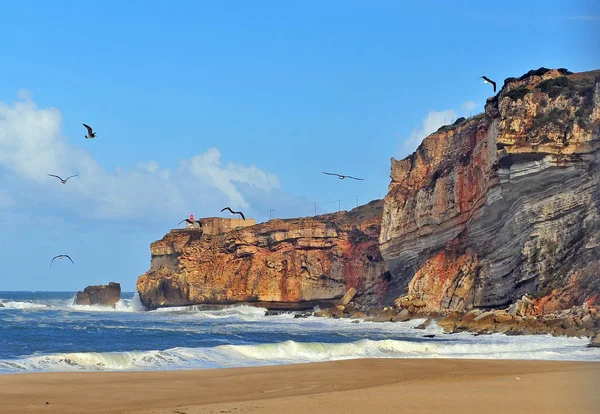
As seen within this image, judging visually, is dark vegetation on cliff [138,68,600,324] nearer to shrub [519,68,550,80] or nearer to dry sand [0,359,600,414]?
shrub [519,68,550,80]

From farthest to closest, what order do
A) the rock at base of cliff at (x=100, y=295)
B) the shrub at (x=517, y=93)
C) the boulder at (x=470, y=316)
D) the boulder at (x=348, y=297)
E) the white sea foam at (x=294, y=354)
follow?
the rock at base of cliff at (x=100, y=295) → the boulder at (x=348, y=297) → the shrub at (x=517, y=93) → the boulder at (x=470, y=316) → the white sea foam at (x=294, y=354)

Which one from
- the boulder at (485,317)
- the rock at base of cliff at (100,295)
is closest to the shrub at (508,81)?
the boulder at (485,317)

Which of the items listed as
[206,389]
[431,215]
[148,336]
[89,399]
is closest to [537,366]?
[206,389]

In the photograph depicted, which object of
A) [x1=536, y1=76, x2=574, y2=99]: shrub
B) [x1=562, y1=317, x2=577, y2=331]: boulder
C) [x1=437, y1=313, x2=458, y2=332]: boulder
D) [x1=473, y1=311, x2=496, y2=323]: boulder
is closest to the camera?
[x1=562, y1=317, x2=577, y2=331]: boulder

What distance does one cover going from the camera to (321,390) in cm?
1808

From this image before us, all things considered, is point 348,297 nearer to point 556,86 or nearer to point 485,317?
point 485,317

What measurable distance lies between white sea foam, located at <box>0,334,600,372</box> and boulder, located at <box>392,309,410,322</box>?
53.4 ft

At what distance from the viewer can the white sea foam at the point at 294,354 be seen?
23234 millimetres

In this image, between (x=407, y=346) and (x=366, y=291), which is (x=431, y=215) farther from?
(x=407, y=346)

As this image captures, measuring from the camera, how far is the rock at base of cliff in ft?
328

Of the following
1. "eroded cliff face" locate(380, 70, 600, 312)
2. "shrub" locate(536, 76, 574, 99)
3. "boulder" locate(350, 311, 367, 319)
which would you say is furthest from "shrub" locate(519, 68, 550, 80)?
"boulder" locate(350, 311, 367, 319)

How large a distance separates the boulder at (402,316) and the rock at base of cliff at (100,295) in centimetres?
5652

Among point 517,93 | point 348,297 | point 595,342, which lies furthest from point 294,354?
point 348,297

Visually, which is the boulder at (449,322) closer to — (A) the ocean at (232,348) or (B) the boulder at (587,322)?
(A) the ocean at (232,348)
